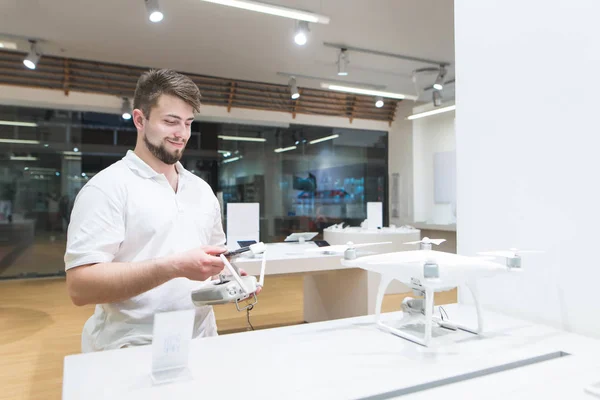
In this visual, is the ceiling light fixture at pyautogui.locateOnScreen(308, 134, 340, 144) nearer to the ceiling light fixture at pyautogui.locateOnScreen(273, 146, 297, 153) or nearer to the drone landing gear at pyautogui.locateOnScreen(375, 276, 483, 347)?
the ceiling light fixture at pyautogui.locateOnScreen(273, 146, 297, 153)

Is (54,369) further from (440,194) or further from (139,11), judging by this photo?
(440,194)

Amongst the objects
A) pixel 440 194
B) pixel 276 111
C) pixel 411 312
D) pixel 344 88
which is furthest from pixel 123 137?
pixel 411 312

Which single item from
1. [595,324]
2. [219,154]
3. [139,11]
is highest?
[139,11]

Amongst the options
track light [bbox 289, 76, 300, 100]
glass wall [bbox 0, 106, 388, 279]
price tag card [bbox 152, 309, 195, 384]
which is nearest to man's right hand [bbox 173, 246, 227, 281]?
price tag card [bbox 152, 309, 195, 384]

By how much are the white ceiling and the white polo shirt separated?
403 centimetres

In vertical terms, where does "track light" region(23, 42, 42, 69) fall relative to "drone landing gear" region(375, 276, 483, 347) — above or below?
above

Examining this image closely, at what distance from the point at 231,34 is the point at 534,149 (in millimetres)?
5118

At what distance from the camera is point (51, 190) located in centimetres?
739

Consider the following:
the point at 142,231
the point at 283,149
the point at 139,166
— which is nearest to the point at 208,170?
the point at 283,149

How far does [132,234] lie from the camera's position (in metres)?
1.42

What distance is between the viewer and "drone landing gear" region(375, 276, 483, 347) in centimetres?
117

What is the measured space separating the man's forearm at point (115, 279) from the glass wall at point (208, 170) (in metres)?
6.92

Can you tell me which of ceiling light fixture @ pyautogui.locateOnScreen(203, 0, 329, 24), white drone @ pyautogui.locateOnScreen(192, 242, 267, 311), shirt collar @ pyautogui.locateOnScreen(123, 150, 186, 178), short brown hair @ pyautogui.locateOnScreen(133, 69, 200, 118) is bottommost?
white drone @ pyautogui.locateOnScreen(192, 242, 267, 311)

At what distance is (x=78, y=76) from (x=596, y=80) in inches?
301
